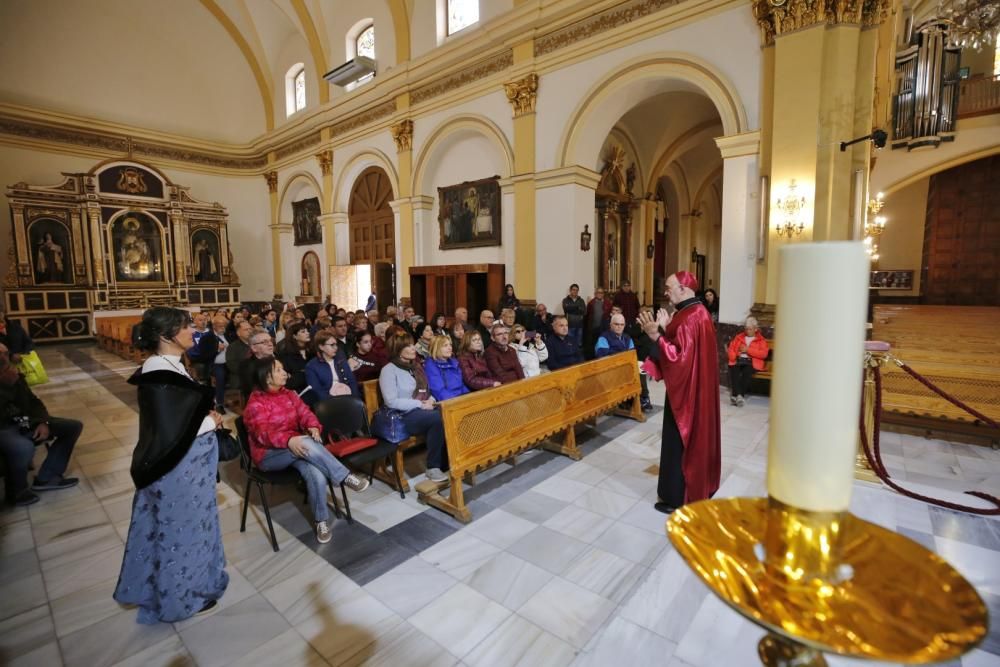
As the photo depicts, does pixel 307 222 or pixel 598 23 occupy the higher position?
pixel 598 23

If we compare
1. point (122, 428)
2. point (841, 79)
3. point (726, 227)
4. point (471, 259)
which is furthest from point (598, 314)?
point (122, 428)

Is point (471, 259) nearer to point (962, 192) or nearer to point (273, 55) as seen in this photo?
point (273, 55)

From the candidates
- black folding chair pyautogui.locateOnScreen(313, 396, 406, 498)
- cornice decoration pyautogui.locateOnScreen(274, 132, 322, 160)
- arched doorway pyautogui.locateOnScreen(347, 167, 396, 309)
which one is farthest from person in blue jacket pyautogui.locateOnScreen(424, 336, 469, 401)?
cornice decoration pyautogui.locateOnScreen(274, 132, 322, 160)

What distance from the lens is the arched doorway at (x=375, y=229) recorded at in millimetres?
13781

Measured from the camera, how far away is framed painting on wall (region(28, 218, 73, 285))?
13781 millimetres

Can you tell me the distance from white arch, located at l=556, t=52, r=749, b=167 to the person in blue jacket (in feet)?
18.7

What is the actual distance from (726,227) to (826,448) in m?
7.65

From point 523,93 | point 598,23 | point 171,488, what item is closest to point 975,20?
point 598,23

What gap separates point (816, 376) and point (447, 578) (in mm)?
2875

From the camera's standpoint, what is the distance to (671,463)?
11.7 feet

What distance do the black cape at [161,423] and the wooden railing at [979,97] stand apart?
1619 cm

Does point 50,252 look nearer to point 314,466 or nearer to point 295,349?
point 295,349

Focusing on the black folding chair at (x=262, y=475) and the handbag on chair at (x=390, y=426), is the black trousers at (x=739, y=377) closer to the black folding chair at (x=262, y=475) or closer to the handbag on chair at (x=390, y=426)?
the handbag on chair at (x=390, y=426)

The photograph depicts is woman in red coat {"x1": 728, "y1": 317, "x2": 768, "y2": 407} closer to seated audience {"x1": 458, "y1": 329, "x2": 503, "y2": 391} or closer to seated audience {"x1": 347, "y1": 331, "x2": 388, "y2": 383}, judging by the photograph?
seated audience {"x1": 458, "y1": 329, "x2": 503, "y2": 391}
